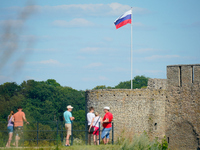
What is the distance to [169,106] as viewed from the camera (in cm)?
2978

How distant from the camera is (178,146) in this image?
97.2 feet

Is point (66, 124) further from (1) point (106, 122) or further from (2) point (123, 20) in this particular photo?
(2) point (123, 20)

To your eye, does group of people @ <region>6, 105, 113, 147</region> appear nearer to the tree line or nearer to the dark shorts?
the dark shorts

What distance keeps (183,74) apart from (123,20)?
5.16 m

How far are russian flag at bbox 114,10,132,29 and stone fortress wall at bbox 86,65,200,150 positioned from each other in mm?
4053

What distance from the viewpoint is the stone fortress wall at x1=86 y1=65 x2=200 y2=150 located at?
90.2 ft

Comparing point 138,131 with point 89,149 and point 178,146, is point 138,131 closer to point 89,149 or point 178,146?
point 178,146

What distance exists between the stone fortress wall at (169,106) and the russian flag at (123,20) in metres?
4.05

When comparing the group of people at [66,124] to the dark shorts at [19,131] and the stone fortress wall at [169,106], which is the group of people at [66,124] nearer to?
the dark shorts at [19,131]

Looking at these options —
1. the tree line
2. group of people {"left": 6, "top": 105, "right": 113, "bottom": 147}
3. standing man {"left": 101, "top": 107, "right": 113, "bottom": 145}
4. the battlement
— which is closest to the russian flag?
the battlement

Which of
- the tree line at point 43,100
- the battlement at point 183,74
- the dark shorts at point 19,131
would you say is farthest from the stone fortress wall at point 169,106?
the tree line at point 43,100

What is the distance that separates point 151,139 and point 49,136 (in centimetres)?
1457

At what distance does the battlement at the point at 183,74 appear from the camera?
29188 mm

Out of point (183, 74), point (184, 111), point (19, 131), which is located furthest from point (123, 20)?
point (19, 131)
